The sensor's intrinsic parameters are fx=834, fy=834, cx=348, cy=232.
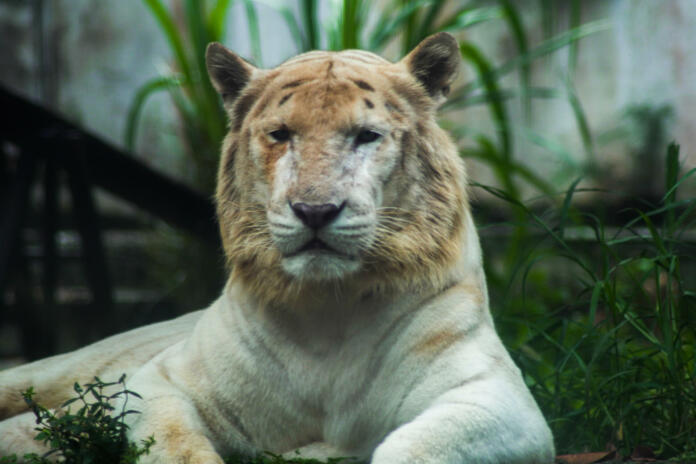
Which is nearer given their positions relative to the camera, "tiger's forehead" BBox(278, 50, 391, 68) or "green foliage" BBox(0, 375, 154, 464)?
"green foliage" BBox(0, 375, 154, 464)

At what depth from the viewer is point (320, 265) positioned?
6.57 feet

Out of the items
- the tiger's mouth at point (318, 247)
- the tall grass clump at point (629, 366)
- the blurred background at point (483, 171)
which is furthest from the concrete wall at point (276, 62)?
the tiger's mouth at point (318, 247)

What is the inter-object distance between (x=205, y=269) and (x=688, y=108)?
12.2 feet

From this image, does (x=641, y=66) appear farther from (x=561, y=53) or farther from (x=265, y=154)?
(x=265, y=154)

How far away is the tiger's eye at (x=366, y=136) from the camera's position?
215cm

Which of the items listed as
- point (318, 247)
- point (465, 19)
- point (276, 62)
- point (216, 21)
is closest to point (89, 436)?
point (318, 247)

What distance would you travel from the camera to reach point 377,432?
7.06 feet

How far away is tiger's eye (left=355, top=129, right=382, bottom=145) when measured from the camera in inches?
84.7

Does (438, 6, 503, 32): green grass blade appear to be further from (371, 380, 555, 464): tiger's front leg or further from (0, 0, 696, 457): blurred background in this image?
(371, 380, 555, 464): tiger's front leg

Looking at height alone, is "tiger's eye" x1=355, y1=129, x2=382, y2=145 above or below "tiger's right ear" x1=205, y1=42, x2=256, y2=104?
below

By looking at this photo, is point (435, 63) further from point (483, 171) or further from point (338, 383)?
point (483, 171)

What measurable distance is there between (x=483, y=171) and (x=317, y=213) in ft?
16.4

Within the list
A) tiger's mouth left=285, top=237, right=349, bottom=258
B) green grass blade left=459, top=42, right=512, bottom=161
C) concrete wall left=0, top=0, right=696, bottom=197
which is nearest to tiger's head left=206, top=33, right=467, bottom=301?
tiger's mouth left=285, top=237, right=349, bottom=258

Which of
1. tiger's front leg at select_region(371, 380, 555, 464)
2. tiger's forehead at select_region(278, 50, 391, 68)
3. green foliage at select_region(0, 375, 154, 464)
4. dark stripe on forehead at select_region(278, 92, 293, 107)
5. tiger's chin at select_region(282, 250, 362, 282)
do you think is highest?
tiger's forehead at select_region(278, 50, 391, 68)
